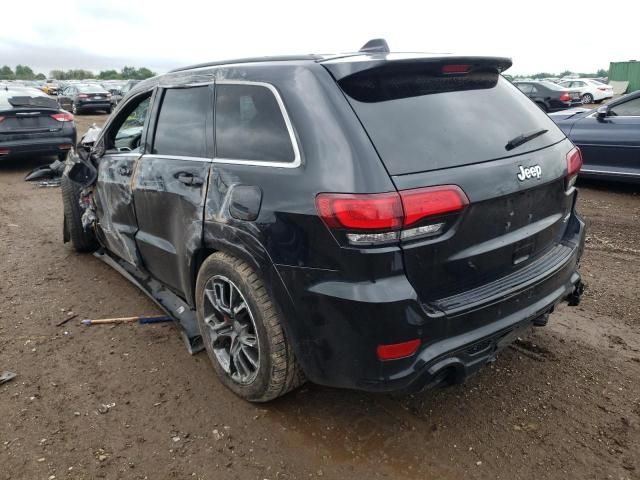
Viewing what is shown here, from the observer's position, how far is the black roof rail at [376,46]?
2.76m

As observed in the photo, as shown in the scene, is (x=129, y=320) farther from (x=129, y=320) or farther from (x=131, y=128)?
(x=131, y=128)

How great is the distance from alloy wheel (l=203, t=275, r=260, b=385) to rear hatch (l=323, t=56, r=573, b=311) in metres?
1.02

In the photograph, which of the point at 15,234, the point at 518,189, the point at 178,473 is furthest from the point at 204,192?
the point at 15,234

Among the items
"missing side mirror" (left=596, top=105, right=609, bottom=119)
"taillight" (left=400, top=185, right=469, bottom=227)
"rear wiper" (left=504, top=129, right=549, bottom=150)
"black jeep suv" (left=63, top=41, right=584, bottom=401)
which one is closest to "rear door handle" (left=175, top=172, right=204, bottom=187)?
"black jeep suv" (left=63, top=41, right=584, bottom=401)

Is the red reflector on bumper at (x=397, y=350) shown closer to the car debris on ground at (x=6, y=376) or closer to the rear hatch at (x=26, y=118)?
the car debris on ground at (x=6, y=376)

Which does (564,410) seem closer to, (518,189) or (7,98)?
(518,189)

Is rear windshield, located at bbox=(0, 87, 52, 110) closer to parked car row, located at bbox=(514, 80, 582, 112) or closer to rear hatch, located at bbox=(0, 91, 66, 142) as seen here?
rear hatch, located at bbox=(0, 91, 66, 142)

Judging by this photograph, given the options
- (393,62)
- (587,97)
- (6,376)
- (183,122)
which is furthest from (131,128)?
(587,97)

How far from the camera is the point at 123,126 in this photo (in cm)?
411

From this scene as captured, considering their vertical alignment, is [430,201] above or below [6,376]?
above

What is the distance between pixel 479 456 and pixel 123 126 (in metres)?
3.50

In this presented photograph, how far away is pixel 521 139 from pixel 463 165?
1.69 feet

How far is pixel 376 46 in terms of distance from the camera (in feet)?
9.29

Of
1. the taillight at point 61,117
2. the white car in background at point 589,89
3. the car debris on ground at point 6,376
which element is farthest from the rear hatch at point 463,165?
the white car in background at point 589,89
